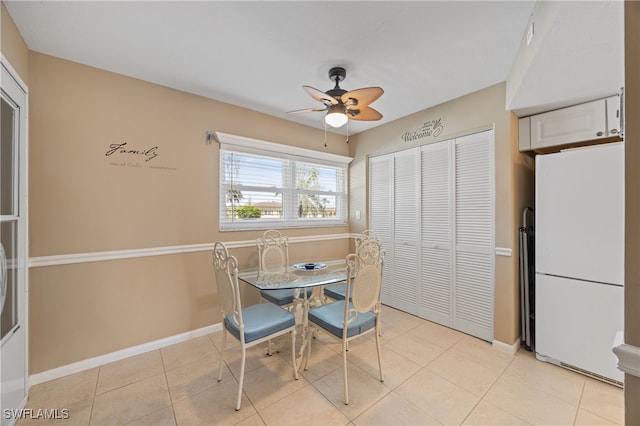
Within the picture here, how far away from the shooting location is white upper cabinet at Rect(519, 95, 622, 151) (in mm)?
2090

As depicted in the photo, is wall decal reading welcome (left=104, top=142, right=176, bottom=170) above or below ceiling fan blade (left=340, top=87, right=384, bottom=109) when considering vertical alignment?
below

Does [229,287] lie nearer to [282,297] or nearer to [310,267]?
[282,297]

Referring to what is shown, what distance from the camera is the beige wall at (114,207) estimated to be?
205 centimetres

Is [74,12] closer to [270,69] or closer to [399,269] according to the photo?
[270,69]

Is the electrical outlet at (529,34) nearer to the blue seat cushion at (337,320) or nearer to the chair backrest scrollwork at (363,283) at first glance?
the chair backrest scrollwork at (363,283)

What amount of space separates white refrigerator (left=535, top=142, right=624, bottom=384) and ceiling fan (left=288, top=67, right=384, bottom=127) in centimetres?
Answer: 166

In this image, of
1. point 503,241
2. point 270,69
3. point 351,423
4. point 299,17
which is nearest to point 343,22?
point 299,17

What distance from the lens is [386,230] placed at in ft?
12.1

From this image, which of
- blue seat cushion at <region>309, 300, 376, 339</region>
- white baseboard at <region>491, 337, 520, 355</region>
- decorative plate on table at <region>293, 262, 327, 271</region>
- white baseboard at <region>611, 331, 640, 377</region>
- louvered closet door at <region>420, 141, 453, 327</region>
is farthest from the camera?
louvered closet door at <region>420, 141, 453, 327</region>

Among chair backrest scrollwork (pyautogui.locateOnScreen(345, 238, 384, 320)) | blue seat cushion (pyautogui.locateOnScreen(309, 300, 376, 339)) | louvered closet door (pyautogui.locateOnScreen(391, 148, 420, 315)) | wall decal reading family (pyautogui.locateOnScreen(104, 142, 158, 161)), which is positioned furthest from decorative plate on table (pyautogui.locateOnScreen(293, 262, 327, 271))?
wall decal reading family (pyautogui.locateOnScreen(104, 142, 158, 161))

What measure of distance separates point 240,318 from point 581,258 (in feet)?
9.02

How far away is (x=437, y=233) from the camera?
3084 mm

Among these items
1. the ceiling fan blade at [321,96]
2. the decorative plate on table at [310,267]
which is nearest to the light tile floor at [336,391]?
the decorative plate on table at [310,267]

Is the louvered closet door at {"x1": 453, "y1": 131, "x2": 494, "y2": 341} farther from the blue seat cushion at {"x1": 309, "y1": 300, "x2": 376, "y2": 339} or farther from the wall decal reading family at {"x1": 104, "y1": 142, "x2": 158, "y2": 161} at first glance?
the wall decal reading family at {"x1": 104, "y1": 142, "x2": 158, "y2": 161}
